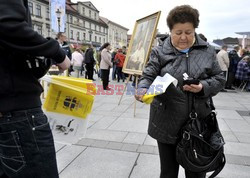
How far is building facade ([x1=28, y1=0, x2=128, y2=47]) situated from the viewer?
146 feet

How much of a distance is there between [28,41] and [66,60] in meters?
0.27

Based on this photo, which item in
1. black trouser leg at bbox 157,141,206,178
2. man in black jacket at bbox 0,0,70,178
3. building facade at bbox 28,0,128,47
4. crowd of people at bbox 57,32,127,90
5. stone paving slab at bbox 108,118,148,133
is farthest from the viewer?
building facade at bbox 28,0,128,47

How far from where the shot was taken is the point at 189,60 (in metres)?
1.73

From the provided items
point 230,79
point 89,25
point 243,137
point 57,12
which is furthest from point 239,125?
point 89,25

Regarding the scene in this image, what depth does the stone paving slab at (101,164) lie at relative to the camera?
104 inches

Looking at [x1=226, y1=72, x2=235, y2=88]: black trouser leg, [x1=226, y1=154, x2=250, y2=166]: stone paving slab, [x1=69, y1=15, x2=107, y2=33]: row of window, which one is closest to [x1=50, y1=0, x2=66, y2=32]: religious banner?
[x1=226, y1=72, x2=235, y2=88]: black trouser leg

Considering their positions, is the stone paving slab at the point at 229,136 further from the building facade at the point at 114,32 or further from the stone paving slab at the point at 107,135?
the building facade at the point at 114,32

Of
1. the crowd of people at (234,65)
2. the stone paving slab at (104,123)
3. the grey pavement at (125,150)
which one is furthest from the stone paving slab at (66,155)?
the crowd of people at (234,65)

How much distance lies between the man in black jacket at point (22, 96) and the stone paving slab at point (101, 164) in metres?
1.39

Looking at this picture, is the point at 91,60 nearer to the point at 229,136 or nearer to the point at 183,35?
the point at 229,136

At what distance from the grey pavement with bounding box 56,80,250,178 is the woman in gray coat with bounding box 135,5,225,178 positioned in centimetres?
56

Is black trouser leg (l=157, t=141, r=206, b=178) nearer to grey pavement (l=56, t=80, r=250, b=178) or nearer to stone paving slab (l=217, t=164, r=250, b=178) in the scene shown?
grey pavement (l=56, t=80, r=250, b=178)

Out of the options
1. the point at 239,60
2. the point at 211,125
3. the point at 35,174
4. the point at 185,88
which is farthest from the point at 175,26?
the point at 239,60

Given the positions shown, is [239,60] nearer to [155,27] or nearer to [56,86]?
[155,27]
